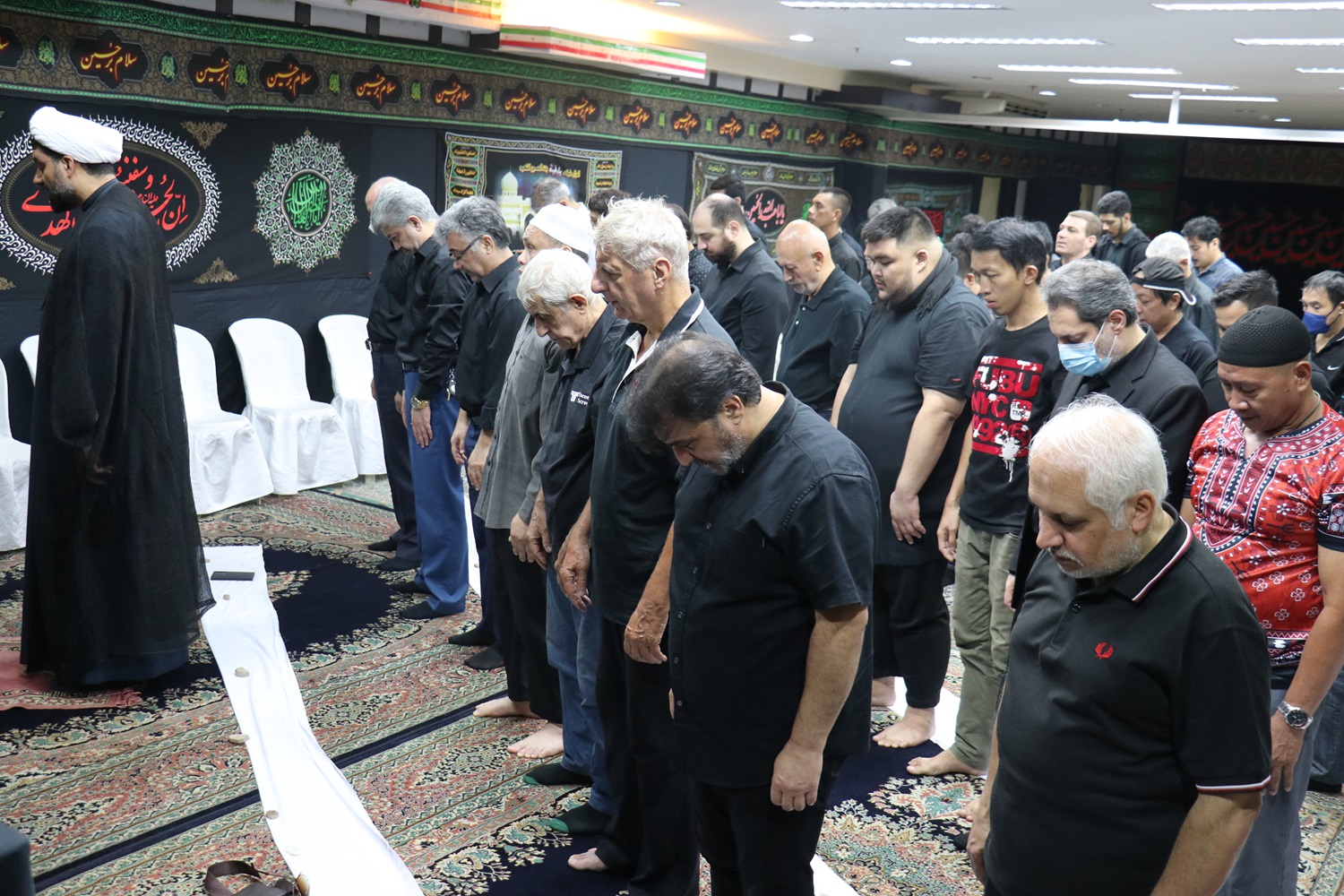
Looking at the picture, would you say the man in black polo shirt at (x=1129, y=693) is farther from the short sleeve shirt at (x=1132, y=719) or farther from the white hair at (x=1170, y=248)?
the white hair at (x=1170, y=248)

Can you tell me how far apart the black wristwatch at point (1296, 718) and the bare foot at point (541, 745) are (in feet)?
6.83

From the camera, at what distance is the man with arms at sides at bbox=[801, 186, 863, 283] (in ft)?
20.8

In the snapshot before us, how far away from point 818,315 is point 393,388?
6.61 feet

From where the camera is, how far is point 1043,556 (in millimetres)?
1893

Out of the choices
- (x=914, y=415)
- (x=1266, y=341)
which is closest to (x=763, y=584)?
(x=1266, y=341)

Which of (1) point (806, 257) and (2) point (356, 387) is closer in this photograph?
(1) point (806, 257)

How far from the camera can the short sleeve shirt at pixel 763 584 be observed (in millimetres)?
1938

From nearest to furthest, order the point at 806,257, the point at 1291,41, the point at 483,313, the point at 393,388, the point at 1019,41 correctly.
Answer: the point at 483,313 → the point at 806,257 → the point at 393,388 → the point at 1291,41 → the point at 1019,41

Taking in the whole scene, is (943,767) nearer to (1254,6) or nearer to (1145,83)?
(1254,6)

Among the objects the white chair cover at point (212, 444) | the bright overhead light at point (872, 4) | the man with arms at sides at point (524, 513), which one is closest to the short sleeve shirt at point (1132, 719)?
the man with arms at sides at point (524, 513)

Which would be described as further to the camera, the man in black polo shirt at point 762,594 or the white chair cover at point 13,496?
the white chair cover at point 13,496

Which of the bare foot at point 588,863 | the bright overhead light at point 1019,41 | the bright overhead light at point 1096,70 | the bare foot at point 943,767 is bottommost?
the bare foot at point 588,863

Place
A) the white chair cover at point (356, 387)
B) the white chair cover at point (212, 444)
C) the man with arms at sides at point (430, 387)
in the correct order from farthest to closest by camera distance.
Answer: the white chair cover at point (356, 387)
the white chair cover at point (212, 444)
the man with arms at sides at point (430, 387)

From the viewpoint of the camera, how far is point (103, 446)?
3.73 meters
